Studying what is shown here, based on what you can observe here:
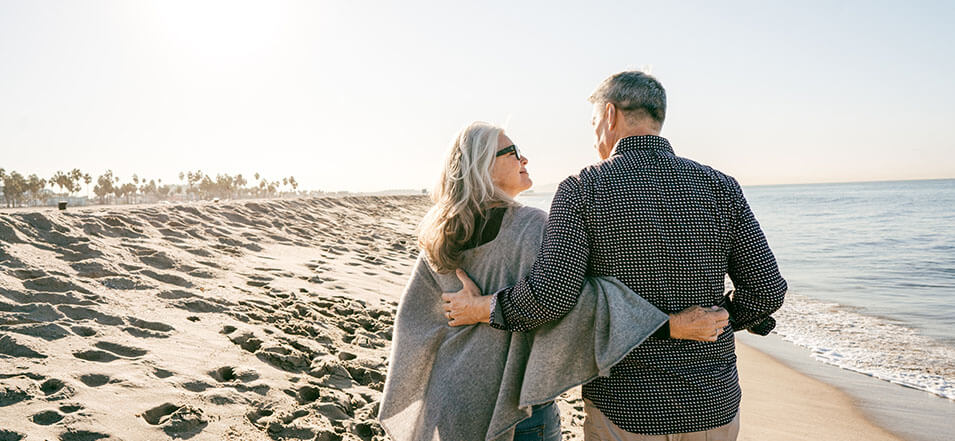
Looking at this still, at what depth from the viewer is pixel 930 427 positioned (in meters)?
4.78

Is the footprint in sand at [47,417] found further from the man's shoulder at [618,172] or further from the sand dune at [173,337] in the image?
the man's shoulder at [618,172]

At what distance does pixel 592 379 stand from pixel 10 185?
123 ft

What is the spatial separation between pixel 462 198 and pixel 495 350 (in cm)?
58

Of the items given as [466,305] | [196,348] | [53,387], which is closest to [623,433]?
[466,305]

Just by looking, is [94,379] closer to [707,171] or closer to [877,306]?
[707,171]

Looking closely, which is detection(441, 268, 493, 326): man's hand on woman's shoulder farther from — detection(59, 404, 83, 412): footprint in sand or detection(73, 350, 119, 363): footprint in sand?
detection(73, 350, 119, 363): footprint in sand

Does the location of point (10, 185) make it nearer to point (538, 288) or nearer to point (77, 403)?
point (77, 403)

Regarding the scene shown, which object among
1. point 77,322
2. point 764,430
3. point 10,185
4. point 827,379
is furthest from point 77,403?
point 10,185

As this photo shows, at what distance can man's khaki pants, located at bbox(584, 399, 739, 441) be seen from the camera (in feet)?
6.17

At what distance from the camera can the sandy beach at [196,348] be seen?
3002mm

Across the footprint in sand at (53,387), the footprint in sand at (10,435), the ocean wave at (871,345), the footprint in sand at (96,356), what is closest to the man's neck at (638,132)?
the footprint in sand at (10,435)

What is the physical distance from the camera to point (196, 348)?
3975mm

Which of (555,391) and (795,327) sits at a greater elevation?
(555,391)

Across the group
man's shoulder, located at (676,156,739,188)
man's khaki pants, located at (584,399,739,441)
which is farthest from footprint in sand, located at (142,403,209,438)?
man's shoulder, located at (676,156,739,188)
